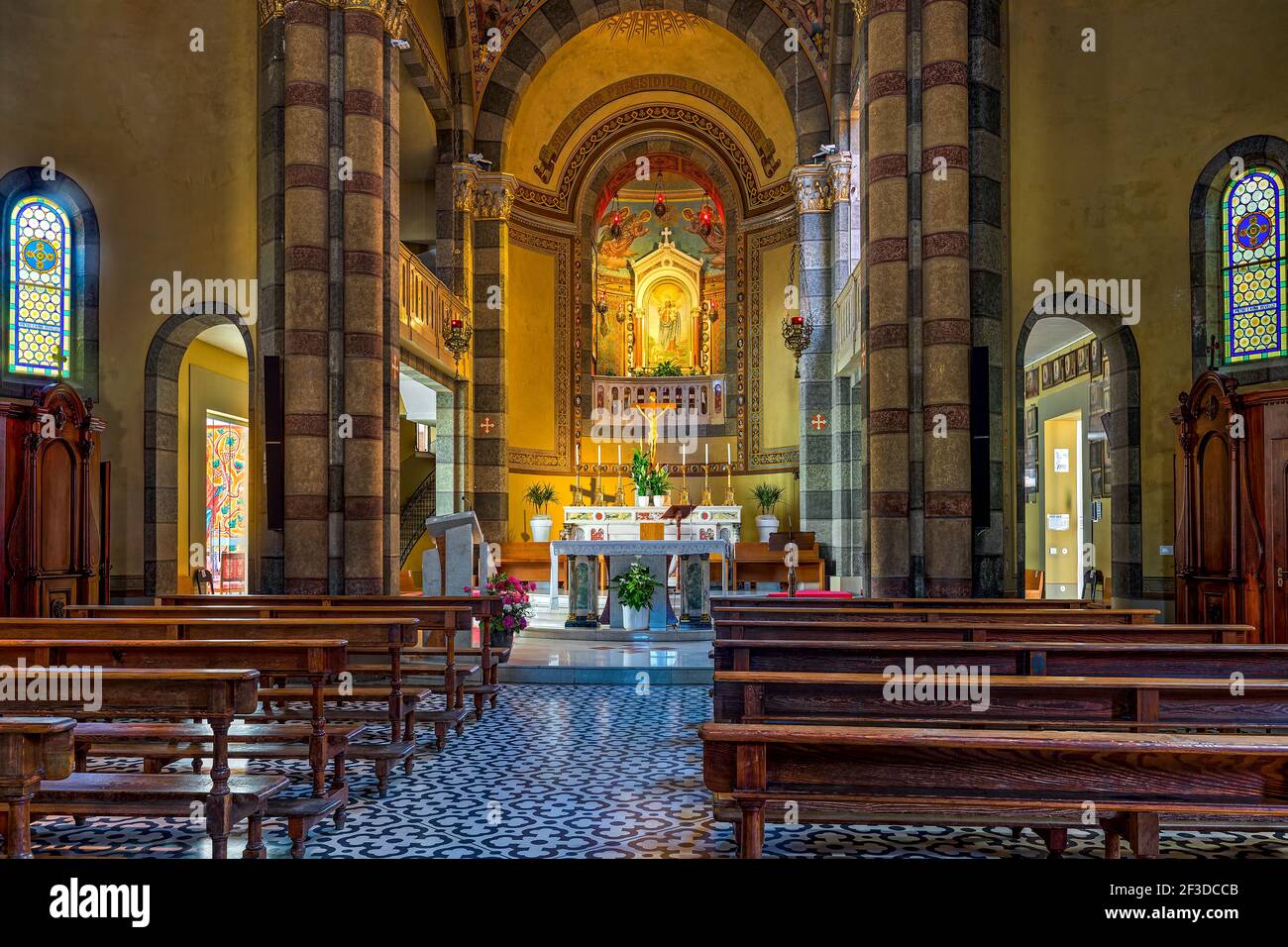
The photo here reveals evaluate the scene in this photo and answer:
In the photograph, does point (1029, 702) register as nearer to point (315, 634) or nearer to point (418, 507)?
point (315, 634)

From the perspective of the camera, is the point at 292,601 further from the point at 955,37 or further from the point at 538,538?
the point at 538,538

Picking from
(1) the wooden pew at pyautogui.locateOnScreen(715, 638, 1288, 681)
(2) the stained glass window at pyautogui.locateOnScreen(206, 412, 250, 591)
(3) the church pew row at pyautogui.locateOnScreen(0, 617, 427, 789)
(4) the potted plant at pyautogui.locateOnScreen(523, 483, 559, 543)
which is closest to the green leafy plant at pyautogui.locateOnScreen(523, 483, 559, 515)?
(4) the potted plant at pyautogui.locateOnScreen(523, 483, 559, 543)

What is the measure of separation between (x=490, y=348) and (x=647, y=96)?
766cm

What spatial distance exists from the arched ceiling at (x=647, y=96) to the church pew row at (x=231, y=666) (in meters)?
17.4

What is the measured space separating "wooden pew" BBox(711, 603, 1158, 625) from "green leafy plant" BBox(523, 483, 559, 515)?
13577 millimetres

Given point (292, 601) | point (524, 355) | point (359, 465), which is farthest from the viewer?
point (524, 355)

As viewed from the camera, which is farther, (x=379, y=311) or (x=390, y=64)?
(x=390, y=64)

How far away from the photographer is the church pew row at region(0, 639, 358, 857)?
5062 mm

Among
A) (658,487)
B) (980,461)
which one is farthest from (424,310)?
Result: (980,461)

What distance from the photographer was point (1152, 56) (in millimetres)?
12016

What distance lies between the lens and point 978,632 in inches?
256

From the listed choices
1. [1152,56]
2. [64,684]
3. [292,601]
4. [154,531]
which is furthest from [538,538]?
[64,684]
